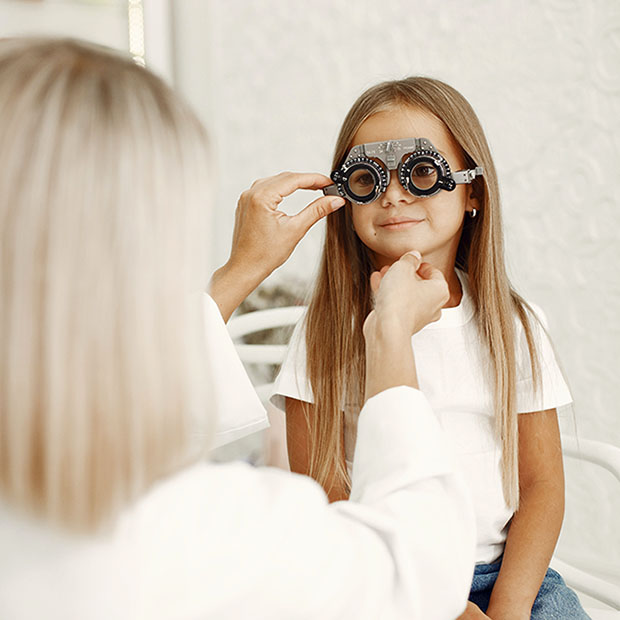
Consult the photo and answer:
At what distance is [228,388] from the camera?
925 mm

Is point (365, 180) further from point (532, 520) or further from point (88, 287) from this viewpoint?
point (88, 287)

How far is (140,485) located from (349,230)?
72 centimetres

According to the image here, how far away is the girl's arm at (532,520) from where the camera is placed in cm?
91

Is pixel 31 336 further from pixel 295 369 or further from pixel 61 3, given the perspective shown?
pixel 61 3

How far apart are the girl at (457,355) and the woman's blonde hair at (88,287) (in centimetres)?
53

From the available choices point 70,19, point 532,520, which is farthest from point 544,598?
point 70,19

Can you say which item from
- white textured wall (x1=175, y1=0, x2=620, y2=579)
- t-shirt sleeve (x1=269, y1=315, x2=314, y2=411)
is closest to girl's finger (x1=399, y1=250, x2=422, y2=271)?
t-shirt sleeve (x1=269, y1=315, x2=314, y2=411)

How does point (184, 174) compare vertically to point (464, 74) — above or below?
below

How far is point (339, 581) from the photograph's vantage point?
0.52 meters

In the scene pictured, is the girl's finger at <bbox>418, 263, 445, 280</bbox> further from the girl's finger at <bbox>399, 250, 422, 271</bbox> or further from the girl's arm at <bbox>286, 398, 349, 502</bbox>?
the girl's arm at <bbox>286, 398, 349, 502</bbox>

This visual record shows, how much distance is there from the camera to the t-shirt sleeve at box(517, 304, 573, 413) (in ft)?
3.37

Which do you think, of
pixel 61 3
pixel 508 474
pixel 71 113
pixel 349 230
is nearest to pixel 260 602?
pixel 71 113

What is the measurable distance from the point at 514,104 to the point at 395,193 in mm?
1083

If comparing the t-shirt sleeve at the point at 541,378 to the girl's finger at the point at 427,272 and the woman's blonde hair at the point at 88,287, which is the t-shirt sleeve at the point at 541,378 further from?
the woman's blonde hair at the point at 88,287
